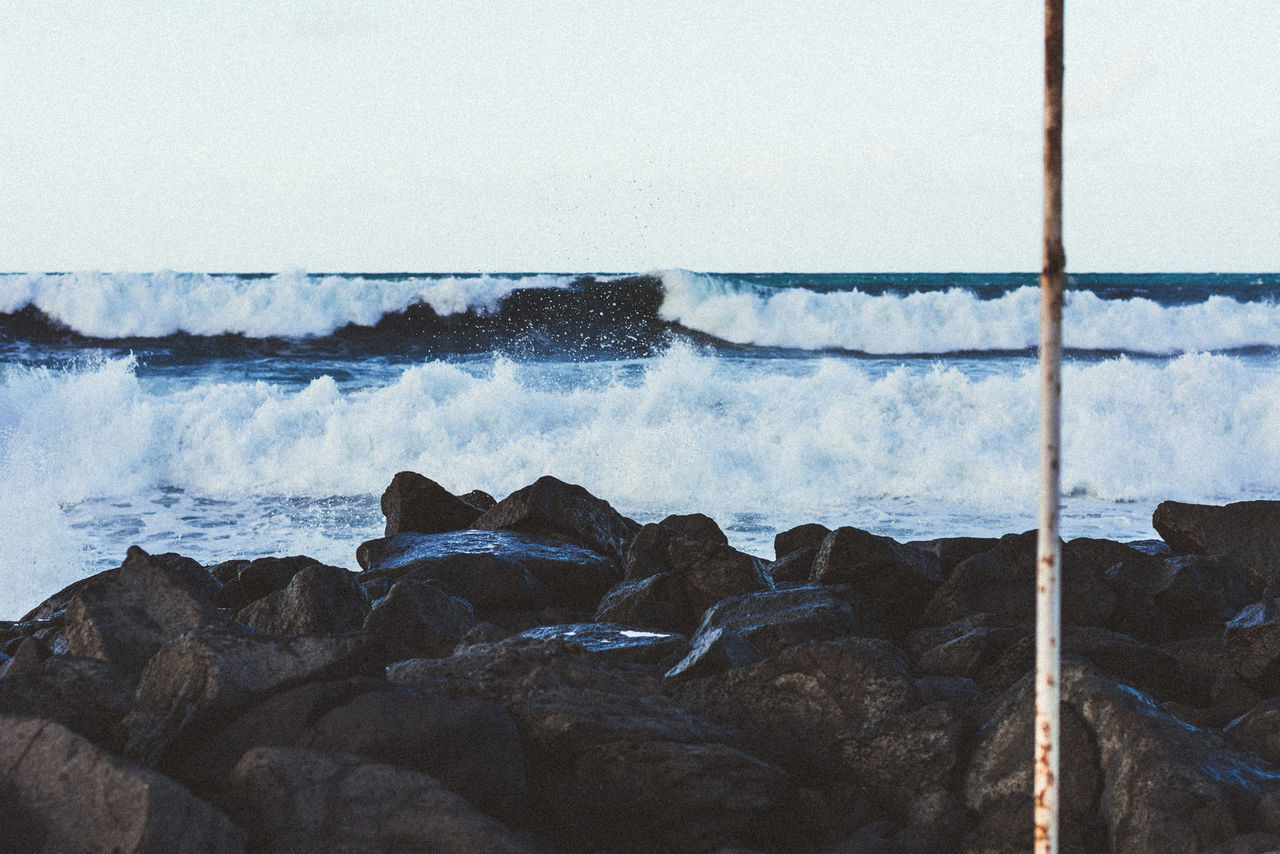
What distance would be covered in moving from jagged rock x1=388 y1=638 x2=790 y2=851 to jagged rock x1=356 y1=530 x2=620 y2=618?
197 centimetres

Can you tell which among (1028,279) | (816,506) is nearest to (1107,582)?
(816,506)

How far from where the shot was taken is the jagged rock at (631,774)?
97.3 inches

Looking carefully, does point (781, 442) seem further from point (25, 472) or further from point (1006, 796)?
point (1006, 796)

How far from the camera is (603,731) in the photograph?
103 inches

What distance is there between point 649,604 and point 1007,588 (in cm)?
137

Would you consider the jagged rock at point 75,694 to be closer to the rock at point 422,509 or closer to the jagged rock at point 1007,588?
the jagged rock at point 1007,588

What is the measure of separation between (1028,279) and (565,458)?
34255mm

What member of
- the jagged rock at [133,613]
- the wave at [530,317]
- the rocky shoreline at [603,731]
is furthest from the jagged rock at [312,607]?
the wave at [530,317]

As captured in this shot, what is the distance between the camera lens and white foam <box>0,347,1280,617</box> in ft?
27.3

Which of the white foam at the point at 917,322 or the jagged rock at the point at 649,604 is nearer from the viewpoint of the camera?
the jagged rock at the point at 649,604

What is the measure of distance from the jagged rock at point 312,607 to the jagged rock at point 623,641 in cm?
65

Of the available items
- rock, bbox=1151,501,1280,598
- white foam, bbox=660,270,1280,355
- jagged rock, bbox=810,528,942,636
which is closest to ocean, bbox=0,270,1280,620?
rock, bbox=1151,501,1280,598

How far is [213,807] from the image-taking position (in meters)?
2.06

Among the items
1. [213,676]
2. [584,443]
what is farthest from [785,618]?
[584,443]
